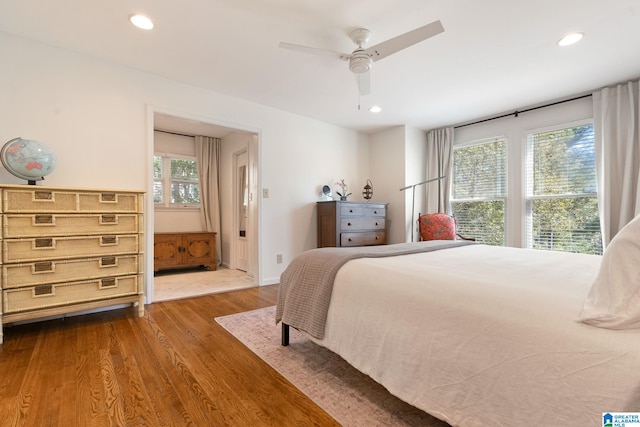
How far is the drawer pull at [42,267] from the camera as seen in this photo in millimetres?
2197

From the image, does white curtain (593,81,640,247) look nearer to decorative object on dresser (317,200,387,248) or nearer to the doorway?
decorative object on dresser (317,200,387,248)

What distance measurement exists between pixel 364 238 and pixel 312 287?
2.67m

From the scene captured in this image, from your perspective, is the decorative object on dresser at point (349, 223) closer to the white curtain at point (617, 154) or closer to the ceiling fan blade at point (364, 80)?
the ceiling fan blade at point (364, 80)

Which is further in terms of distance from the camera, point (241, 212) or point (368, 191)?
point (241, 212)

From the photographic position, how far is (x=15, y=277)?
2.12m

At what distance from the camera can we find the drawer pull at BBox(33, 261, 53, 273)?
7.21 ft

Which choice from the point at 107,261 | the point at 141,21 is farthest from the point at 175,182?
the point at 141,21

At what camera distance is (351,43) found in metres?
2.43

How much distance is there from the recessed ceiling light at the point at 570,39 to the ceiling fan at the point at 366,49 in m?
1.35

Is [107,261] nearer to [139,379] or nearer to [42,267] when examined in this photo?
[42,267]

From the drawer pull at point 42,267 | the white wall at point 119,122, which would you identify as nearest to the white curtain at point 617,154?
the white wall at point 119,122

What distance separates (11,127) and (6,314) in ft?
4.89

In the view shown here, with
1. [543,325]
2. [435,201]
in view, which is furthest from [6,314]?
[435,201]

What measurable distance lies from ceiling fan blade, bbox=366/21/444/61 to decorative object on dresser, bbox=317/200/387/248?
2128 mm
